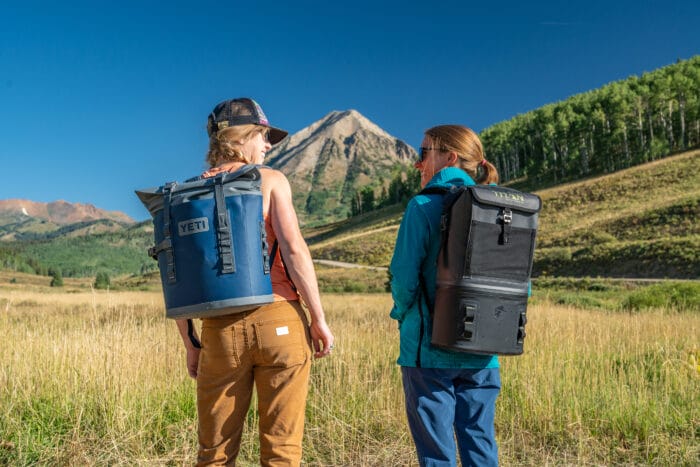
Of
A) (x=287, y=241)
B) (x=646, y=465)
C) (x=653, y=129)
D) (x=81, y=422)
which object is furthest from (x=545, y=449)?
(x=653, y=129)

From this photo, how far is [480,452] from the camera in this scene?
104 inches

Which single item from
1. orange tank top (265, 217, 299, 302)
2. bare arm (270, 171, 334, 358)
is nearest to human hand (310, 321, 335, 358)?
bare arm (270, 171, 334, 358)

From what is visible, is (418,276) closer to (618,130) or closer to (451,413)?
(451,413)

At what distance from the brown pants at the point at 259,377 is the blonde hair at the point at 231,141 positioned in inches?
28.2

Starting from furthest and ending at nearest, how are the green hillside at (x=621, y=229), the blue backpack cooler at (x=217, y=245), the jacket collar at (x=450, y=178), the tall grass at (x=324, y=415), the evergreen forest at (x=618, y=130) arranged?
the evergreen forest at (x=618, y=130)
the green hillside at (x=621, y=229)
the tall grass at (x=324, y=415)
the jacket collar at (x=450, y=178)
the blue backpack cooler at (x=217, y=245)

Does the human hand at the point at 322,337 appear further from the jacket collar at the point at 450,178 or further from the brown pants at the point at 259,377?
the jacket collar at the point at 450,178

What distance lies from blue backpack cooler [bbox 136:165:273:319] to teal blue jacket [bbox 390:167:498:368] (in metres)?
0.66

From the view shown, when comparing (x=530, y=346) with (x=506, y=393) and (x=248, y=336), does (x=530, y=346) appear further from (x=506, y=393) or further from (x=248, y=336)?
(x=248, y=336)

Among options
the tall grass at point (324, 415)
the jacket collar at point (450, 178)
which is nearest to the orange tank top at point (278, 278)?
the jacket collar at point (450, 178)

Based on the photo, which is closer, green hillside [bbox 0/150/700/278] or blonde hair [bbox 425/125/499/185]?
blonde hair [bbox 425/125/499/185]

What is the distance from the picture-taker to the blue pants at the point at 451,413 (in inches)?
100

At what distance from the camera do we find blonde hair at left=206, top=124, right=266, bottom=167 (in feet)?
8.29

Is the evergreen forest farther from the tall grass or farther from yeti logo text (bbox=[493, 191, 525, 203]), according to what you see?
yeti logo text (bbox=[493, 191, 525, 203])

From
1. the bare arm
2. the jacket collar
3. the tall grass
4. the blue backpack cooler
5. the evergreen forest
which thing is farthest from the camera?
the evergreen forest
